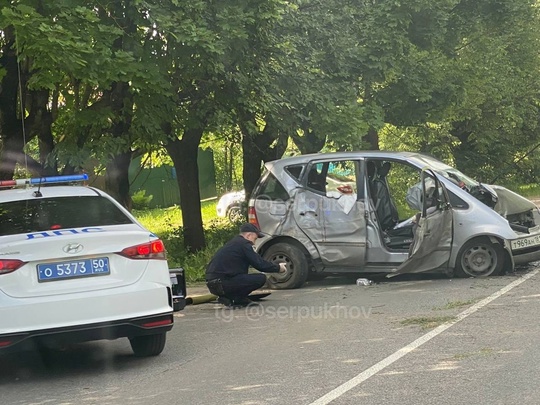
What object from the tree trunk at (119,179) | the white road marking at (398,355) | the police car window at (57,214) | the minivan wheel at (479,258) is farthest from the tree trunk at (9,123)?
the white road marking at (398,355)

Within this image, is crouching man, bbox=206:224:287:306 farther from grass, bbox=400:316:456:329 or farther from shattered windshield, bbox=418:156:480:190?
shattered windshield, bbox=418:156:480:190

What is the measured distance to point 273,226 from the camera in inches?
492

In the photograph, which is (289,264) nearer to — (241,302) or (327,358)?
(241,302)

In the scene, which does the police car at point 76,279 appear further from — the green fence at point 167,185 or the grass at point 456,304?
the green fence at point 167,185

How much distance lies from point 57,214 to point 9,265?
3.60 ft

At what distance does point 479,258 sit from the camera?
1184 cm

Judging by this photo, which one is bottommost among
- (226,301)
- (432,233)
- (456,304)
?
(456,304)

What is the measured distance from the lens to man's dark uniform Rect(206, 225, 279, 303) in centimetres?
1090

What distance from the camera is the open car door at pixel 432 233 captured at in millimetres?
11703

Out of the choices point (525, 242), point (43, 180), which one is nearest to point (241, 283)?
point (43, 180)

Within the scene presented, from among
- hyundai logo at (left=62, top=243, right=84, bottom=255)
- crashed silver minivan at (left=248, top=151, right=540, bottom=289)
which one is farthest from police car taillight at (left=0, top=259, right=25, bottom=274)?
crashed silver minivan at (left=248, top=151, right=540, bottom=289)

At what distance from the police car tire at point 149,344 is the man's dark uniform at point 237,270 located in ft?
9.01

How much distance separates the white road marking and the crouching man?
8.66 feet

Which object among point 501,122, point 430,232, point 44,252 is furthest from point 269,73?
point 501,122
